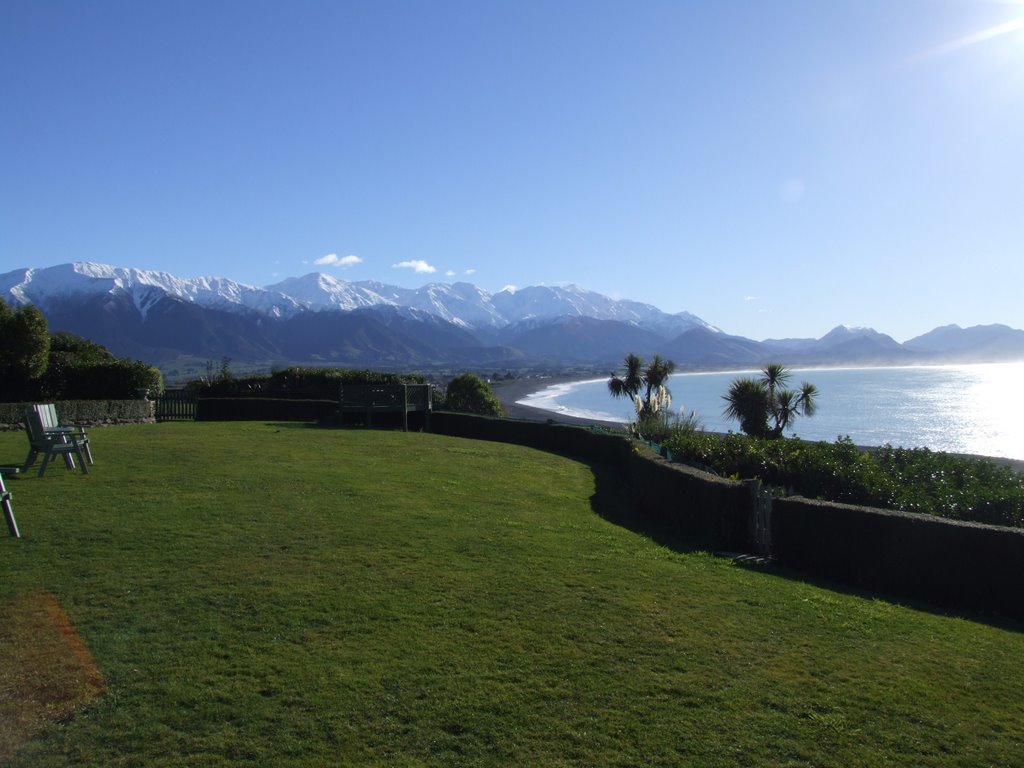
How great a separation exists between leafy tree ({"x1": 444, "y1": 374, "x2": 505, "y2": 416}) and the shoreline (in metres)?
1.62

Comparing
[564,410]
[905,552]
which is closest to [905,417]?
[564,410]

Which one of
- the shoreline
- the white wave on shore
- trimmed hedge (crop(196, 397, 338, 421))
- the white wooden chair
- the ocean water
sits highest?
the white wooden chair

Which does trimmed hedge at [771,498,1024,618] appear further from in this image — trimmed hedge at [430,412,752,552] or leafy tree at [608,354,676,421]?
leafy tree at [608,354,676,421]

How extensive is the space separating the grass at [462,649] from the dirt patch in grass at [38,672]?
77 mm

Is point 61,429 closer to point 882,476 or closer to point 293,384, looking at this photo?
point 882,476

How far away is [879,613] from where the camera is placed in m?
6.62

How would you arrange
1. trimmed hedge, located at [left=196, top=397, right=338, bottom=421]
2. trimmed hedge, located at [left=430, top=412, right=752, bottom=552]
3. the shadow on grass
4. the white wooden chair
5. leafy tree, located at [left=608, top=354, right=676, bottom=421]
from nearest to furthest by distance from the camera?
the shadow on grass → trimmed hedge, located at [left=430, top=412, right=752, bottom=552] → the white wooden chair → trimmed hedge, located at [left=196, top=397, right=338, bottom=421] → leafy tree, located at [left=608, top=354, right=676, bottom=421]

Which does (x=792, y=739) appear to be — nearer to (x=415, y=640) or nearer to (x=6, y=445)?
(x=415, y=640)

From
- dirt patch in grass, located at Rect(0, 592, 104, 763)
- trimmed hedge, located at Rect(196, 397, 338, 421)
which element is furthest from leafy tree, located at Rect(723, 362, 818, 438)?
dirt patch in grass, located at Rect(0, 592, 104, 763)

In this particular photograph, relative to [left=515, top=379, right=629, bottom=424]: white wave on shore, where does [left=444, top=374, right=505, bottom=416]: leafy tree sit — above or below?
above

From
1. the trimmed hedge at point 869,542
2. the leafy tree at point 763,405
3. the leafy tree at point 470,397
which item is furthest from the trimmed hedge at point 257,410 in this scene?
the trimmed hedge at point 869,542

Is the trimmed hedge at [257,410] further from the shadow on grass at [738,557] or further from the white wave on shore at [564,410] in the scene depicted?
the white wave on shore at [564,410]

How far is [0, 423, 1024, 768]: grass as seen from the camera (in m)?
3.83

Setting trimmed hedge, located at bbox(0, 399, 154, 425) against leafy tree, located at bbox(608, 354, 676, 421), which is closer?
trimmed hedge, located at bbox(0, 399, 154, 425)
